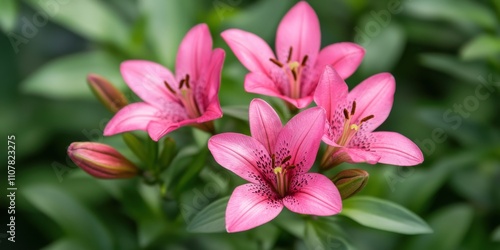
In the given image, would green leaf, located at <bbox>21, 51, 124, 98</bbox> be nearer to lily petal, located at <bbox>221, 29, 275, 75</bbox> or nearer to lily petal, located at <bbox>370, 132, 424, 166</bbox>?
lily petal, located at <bbox>221, 29, 275, 75</bbox>

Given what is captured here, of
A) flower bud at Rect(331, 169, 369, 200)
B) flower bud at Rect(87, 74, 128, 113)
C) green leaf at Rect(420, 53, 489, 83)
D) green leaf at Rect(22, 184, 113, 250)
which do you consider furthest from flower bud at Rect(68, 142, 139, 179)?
green leaf at Rect(420, 53, 489, 83)

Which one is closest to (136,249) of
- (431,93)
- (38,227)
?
(38,227)

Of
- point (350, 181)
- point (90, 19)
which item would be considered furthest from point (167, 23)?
point (350, 181)

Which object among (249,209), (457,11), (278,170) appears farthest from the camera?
(457,11)

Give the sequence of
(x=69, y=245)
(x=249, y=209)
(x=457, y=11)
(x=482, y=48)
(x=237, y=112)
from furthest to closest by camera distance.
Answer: (x=457, y=11) < (x=482, y=48) < (x=69, y=245) < (x=237, y=112) < (x=249, y=209)

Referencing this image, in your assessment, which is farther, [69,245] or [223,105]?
[223,105]

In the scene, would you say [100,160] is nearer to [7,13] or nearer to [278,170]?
[278,170]
